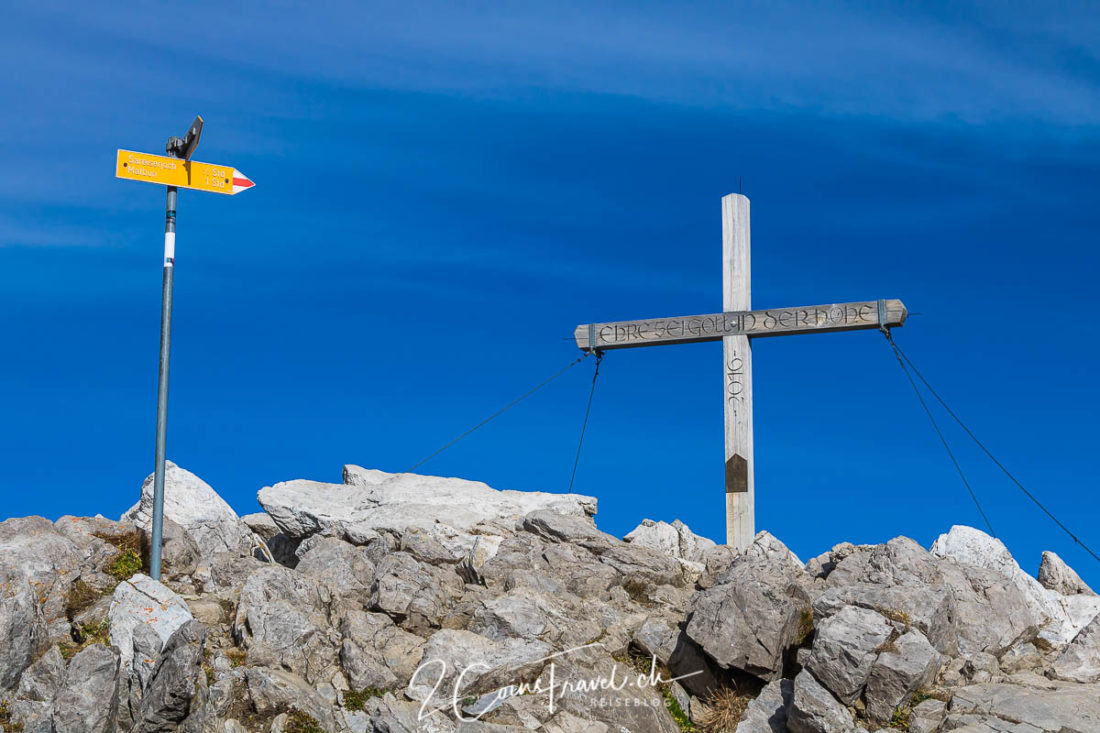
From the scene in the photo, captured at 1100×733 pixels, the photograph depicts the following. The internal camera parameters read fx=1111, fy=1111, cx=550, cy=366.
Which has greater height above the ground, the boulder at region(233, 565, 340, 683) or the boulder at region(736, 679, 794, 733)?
the boulder at region(233, 565, 340, 683)

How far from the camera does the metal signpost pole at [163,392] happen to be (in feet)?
60.3

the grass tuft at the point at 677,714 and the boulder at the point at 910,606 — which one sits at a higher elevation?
the boulder at the point at 910,606

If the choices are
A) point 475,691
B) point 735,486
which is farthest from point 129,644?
point 735,486

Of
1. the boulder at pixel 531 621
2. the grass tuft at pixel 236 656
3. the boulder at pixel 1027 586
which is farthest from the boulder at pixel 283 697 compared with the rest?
the boulder at pixel 1027 586

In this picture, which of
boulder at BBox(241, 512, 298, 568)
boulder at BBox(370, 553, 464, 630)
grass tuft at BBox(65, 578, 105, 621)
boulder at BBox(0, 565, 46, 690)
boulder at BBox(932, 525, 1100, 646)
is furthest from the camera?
boulder at BBox(241, 512, 298, 568)

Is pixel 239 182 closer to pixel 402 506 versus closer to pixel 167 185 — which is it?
pixel 167 185

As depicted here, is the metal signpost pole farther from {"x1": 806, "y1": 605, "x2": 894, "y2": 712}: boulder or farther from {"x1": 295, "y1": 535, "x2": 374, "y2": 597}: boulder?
{"x1": 806, "y1": 605, "x2": 894, "y2": 712}: boulder

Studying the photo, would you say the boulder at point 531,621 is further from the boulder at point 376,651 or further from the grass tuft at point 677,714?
the grass tuft at point 677,714

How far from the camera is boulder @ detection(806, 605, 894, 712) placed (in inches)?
572

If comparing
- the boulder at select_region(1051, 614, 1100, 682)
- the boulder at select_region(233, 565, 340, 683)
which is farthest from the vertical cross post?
the boulder at select_region(233, 565, 340, 683)

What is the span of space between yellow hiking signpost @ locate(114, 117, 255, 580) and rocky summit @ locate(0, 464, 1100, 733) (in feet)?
4.60

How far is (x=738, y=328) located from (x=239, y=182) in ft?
34.2

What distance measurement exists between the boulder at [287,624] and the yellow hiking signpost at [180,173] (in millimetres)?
6905

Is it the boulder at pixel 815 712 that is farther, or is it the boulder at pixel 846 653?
the boulder at pixel 846 653
